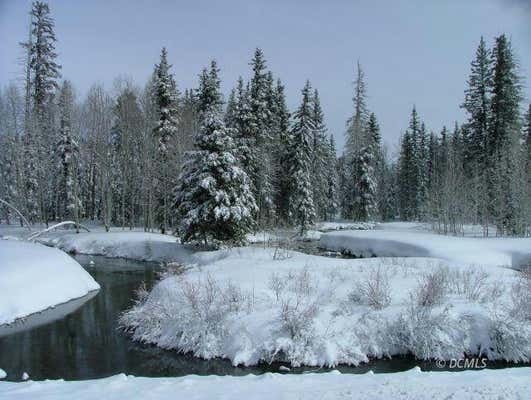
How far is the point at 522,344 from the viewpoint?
10.4 metres


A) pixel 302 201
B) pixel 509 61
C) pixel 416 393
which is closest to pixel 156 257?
pixel 302 201

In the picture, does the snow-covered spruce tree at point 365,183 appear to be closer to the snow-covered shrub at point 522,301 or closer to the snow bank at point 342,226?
the snow bank at point 342,226

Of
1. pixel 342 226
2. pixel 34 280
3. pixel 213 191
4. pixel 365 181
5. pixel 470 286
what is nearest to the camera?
pixel 470 286

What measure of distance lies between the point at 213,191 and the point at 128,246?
30.5 ft

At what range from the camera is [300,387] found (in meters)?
→ 7.16

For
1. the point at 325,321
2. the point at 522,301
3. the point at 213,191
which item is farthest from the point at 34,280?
the point at 522,301

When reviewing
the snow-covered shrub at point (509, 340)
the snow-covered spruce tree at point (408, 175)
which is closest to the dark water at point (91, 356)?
the snow-covered shrub at point (509, 340)

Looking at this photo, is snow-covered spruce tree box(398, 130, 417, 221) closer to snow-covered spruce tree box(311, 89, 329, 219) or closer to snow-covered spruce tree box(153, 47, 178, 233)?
snow-covered spruce tree box(311, 89, 329, 219)

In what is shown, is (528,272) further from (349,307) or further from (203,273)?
(203,273)

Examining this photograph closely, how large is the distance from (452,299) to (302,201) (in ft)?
84.8

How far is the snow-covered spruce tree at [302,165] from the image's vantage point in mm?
Result: 38031

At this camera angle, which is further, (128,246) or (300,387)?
(128,246)

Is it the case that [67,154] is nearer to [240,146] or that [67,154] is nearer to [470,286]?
[240,146]

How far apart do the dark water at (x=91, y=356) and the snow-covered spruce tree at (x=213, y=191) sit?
888 centimetres
